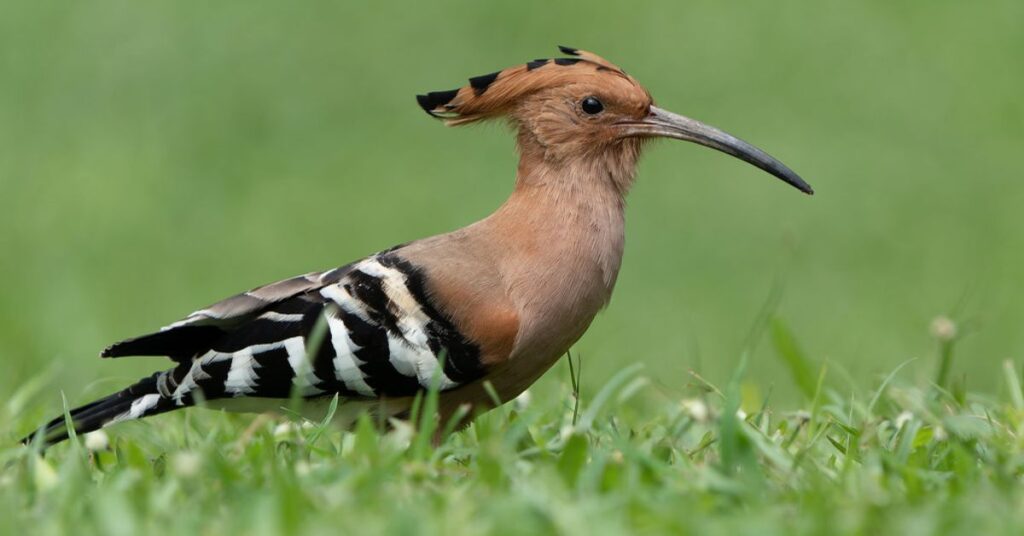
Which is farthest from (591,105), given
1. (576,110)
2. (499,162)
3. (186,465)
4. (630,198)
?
(499,162)

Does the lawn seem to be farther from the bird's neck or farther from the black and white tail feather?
the bird's neck

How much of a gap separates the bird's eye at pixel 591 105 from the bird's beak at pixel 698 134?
83 mm

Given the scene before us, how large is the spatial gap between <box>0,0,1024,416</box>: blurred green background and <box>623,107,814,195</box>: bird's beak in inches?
82.1

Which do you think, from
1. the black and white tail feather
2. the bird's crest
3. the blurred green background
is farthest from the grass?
the blurred green background

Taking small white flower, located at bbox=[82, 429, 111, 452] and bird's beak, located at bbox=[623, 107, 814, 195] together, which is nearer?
small white flower, located at bbox=[82, 429, 111, 452]

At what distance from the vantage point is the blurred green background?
679 cm

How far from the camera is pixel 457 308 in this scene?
3420 millimetres

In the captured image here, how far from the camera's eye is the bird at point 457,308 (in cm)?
339

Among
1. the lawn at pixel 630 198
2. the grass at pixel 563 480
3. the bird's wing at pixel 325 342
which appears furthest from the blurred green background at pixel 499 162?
the grass at pixel 563 480

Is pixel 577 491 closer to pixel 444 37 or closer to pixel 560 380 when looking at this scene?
pixel 560 380

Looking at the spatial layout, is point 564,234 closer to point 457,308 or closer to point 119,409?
point 457,308

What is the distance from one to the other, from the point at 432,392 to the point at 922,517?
1.03 meters

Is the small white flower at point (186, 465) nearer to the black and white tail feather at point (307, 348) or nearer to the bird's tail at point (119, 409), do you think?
the black and white tail feather at point (307, 348)

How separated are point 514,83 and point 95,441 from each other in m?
1.30
